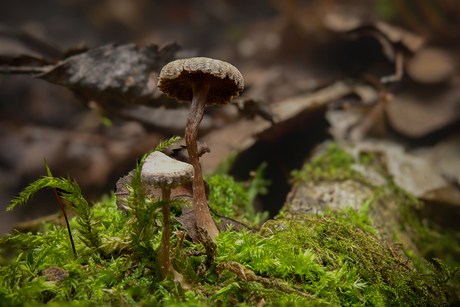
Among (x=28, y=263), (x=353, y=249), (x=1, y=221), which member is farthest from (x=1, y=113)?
(x=353, y=249)

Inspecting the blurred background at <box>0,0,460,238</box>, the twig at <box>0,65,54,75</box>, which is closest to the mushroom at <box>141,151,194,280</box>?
the blurred background at <box>0,0,460,238</box>

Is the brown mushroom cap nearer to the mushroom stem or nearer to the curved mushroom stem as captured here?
the curved mushroom stem

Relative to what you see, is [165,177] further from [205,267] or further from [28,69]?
[28,69]

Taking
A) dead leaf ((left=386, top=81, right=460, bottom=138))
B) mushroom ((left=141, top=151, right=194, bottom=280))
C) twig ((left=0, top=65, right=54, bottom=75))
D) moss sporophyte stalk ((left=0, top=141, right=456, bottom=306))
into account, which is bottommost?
moss sporophyte stalk ((left=0, top=141, right=456, bottom=306))

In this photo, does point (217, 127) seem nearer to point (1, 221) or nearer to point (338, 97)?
point (338, 97)

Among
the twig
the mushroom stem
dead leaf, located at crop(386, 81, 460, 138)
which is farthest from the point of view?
dead leaf, located at crop(386, 81, 460, 138)

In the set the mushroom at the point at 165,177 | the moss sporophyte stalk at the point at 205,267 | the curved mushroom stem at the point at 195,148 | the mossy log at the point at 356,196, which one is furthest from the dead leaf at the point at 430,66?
the mushroom at the point at 165,177

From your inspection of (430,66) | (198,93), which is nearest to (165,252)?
(198,93)
